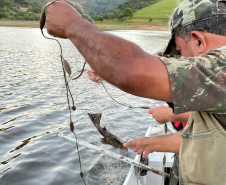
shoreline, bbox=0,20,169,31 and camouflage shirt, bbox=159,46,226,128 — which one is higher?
camouflage shirt, bbox=159,46,226,128

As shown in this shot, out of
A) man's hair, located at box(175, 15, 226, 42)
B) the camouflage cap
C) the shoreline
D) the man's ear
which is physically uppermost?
the camouflage cap

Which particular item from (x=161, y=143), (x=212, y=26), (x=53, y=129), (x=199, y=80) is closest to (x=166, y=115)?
(x=161, y=143)

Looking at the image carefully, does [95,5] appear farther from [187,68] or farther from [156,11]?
[156,11]

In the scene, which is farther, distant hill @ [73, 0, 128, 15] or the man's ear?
distant hill @ [73, 0, 128, 15]

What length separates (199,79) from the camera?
1.50m

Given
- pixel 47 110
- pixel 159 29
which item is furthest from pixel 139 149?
pixel 159 29

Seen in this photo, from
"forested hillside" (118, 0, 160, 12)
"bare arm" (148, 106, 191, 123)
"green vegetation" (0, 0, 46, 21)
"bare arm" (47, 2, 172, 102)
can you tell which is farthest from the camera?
"forested hillside" (118, 0, 160, 12)

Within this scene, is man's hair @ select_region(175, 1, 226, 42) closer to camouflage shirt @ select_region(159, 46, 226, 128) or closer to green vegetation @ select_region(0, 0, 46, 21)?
camouflage shirt @ select_region(159, 46, 226, 128)

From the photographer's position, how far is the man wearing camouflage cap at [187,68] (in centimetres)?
149

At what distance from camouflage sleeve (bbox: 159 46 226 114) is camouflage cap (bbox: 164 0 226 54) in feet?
1.11

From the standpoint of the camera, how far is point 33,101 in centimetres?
1066

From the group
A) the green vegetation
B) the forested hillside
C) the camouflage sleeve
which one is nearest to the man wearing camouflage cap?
the camouflage sleeve

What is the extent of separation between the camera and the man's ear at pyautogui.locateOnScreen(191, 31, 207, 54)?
5.88ft

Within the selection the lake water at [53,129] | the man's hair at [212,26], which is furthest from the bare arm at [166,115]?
the man's hair at [212,26]
